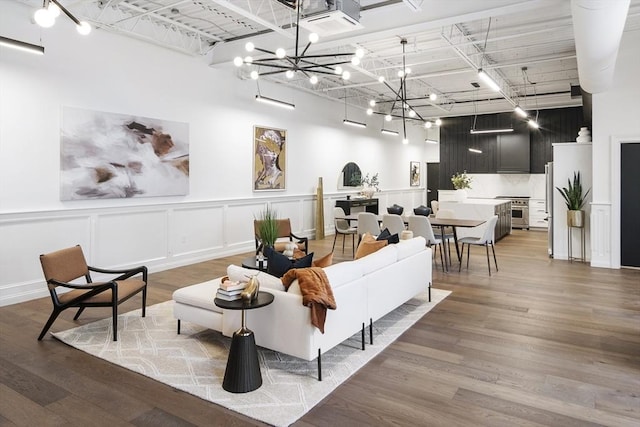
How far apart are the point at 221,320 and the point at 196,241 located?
395 centimetres

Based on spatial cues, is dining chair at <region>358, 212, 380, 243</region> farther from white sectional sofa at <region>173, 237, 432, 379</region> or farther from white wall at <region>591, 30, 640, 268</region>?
white wall at <region>591, 30, 640, 268</region>

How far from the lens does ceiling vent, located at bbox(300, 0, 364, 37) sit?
4.12 metres

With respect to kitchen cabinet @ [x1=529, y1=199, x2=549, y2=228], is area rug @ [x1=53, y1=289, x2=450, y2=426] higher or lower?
lower

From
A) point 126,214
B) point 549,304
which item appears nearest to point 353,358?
point 549,304

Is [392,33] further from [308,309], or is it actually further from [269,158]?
[308,309]

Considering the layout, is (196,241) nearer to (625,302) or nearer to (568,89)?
(625,302)

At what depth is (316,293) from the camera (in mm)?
2986

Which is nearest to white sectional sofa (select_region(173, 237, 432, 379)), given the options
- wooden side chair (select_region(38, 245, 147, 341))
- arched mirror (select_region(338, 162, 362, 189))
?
wooden side chair (select_region(38, 245, 147, 341))

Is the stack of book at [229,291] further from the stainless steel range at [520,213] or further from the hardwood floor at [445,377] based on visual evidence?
the stainless steel range at [520,213]

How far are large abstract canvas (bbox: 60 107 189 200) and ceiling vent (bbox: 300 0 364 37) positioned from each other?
3.18 meters

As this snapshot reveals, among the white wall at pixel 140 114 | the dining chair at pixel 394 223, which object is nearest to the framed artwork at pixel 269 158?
the white wall at pixel 140 114

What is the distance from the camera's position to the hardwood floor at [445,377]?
2.60 m

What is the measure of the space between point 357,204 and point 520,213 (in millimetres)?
5176

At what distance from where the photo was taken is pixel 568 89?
10672mm
